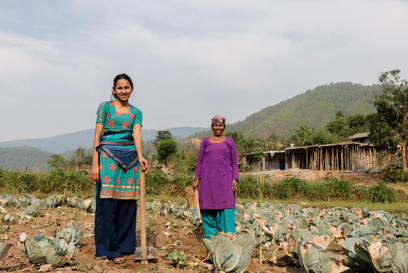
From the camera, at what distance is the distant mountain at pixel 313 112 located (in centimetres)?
9138

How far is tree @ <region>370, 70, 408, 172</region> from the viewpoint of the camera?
16.3 m

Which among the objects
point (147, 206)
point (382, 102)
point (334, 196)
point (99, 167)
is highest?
point (382, 102)

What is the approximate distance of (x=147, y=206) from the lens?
5246mm

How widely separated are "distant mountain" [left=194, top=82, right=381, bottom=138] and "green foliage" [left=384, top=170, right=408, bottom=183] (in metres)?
66.3

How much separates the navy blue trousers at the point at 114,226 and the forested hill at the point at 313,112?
81.7 m

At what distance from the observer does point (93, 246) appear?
10.1 ft

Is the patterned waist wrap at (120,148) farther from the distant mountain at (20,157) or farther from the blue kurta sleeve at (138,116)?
the distant mountain at (20,157)

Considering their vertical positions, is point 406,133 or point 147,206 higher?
point 406,133

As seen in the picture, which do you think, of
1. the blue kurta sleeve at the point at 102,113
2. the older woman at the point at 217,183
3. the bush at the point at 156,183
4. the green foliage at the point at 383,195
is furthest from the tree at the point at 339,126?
the blue kurta sleeve at the point at 102,113

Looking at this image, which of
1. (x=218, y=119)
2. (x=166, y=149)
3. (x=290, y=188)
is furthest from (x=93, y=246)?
(x=166, y=149)

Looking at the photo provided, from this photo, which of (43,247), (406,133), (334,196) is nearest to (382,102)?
(406,133)

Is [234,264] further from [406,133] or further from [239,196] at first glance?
[406,133]

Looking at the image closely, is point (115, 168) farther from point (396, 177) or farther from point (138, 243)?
point (396, 177)

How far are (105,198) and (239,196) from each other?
26.7 ft
